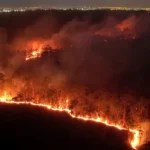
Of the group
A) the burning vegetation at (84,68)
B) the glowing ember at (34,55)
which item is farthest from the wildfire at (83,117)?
the glowing ember at (34,55)

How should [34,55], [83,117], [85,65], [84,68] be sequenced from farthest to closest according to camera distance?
[34,55] → [85,65] → [84,68] → [83,117]

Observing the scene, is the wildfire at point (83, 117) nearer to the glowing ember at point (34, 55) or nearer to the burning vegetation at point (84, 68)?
the burning vegetation at point (84, 68)

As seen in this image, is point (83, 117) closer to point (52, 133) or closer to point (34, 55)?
point (52, 133)

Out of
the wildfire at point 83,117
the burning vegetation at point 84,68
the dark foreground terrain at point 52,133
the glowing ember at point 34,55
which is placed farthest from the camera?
the glowing ember at point 34,55

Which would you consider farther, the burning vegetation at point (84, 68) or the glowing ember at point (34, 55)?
the glowing ember at point (34, 55)

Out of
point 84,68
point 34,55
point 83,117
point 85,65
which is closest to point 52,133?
point 83,117

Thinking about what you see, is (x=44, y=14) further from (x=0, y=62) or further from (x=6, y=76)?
(x=6, y=76)

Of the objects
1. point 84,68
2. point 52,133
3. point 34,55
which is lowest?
point 52,133
